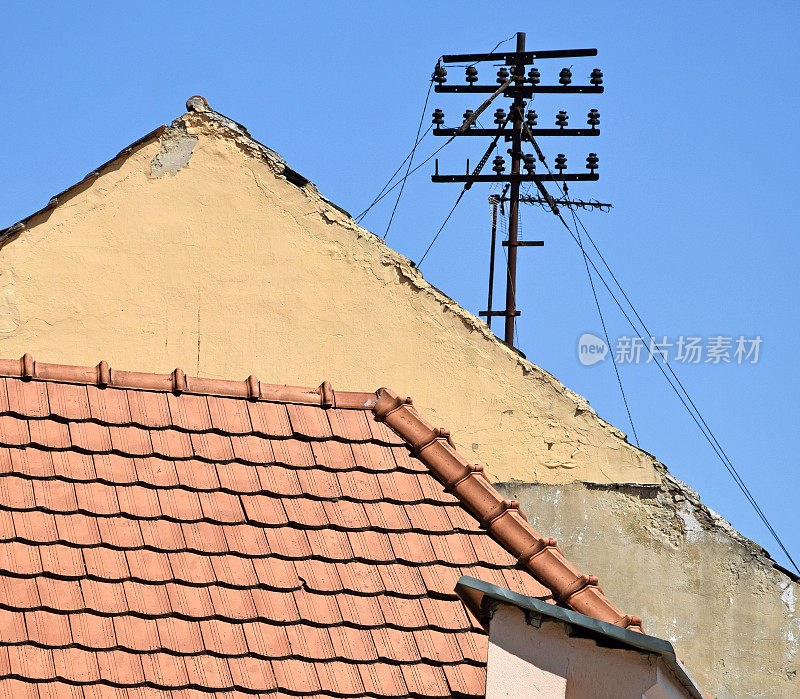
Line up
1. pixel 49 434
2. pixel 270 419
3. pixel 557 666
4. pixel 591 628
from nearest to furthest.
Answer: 1. pixel 591 628
2. pixel 557 666
3. pixel 49 434
4. pixel 270 419

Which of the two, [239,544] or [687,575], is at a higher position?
[687,575]

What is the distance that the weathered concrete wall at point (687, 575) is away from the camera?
30.3 ft

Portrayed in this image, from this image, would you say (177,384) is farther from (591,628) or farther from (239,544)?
(591,628)

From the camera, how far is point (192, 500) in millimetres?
6484

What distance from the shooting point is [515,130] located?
2000 cm

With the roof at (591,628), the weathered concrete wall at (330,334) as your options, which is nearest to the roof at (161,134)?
the weathered concrete wall at (330,334)

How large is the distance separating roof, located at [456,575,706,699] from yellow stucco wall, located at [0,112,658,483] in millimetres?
3739

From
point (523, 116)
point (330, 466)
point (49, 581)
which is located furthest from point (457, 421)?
point (523, 116)

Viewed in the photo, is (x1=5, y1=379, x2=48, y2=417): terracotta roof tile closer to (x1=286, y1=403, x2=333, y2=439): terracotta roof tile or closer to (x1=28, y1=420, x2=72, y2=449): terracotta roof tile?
(x1=28, y1=420, x2=72, y2=449): terracotta roof tile

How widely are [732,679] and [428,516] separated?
375 centimetres

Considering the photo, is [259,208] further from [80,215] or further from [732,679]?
[732,679]

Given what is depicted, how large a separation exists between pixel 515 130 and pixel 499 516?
1399 cm

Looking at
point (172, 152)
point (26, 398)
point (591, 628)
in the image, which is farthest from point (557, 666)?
point (172, 152)

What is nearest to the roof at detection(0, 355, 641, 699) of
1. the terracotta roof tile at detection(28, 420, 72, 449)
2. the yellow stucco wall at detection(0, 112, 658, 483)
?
the terracotta roof tile at detection(28, 420, 72, 449)
